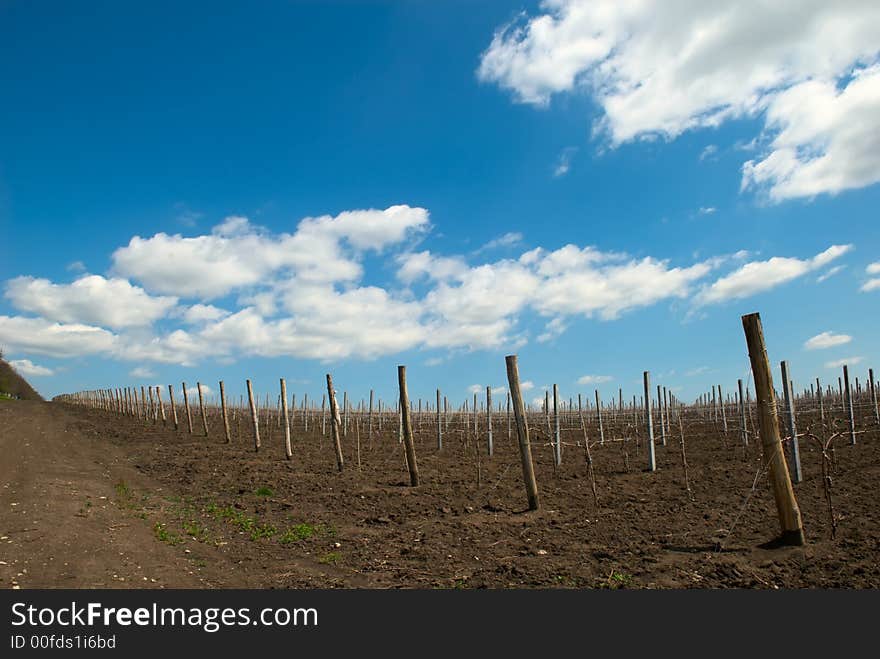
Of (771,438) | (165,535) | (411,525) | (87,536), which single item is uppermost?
(771,438)

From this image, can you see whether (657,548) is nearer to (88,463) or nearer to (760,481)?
(760,481)

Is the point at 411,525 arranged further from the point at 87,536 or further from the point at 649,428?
the point at 649,428

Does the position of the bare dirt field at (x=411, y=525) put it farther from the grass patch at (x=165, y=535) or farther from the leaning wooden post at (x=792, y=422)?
the leaning wooden post at (x=792, y=422)

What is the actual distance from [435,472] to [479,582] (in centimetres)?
918

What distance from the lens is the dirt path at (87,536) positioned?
595cm

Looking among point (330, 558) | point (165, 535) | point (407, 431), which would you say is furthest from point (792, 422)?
point (165, 535)

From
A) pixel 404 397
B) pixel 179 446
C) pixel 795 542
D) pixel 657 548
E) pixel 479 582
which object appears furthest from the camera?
pixel 179 446

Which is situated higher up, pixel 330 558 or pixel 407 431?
pixel 407 431

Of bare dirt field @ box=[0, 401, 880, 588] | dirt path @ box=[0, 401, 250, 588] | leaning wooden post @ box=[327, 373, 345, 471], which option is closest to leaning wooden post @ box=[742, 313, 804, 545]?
bare dirt field @ box=[0, 401, 880, 588]

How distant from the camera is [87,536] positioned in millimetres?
7387

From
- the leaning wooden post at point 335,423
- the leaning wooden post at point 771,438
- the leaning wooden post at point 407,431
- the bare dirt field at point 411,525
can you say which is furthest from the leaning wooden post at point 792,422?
the leaning wooden post at point 335,423

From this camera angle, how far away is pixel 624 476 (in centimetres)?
1448

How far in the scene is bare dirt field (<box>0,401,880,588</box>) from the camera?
20.4ft

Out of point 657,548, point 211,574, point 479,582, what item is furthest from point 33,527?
point 657,548
